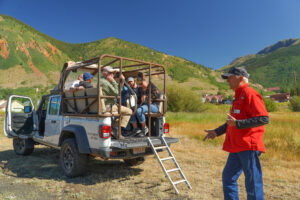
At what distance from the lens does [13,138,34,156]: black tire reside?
7.40 meters

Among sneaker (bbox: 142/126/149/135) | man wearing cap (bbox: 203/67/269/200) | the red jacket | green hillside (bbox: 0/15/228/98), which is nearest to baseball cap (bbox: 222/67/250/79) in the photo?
man wearing cap (bbox: 203/67/269/200)

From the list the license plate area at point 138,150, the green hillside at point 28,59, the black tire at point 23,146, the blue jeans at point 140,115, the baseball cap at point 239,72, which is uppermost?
the green hillside at point 28,59

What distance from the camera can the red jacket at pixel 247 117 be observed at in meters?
2.83

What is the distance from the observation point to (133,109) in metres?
5.68

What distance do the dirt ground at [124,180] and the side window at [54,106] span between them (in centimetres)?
139

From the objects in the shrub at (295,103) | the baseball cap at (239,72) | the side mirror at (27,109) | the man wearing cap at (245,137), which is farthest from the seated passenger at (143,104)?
the shrub at (295,103)

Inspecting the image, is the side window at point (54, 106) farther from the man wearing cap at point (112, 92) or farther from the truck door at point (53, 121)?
the man wearing cap at point (112, 92)

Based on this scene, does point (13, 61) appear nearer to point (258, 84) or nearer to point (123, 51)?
point (123, 51)

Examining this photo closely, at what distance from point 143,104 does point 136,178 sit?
1730 mm

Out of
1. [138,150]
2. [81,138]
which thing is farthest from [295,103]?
[81,138]

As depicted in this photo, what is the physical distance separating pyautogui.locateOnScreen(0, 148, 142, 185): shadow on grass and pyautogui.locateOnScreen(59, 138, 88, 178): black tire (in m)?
0.17

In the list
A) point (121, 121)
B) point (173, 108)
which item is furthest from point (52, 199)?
point (173, 108)

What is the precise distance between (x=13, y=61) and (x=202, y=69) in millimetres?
110226

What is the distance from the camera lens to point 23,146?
24.7 ft
